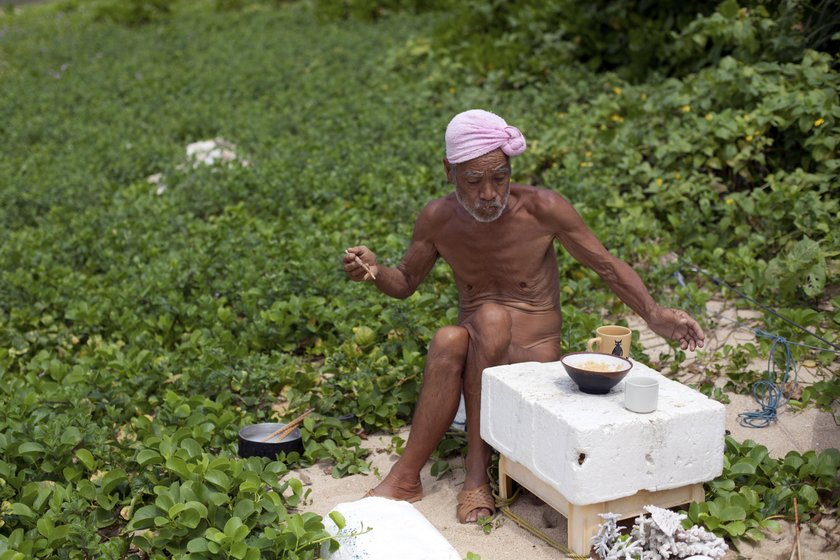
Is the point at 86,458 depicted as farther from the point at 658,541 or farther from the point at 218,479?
the point at 658,541

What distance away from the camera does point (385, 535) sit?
331cm

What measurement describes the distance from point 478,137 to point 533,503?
4.93 ft

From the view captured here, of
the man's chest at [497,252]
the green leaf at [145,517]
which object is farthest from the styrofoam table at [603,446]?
the green leaf at [145,517]

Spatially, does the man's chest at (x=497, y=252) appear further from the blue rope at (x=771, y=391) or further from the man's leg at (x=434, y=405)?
the blue rope at (x=771, y=391)

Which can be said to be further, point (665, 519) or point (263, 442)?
point (263, 442)

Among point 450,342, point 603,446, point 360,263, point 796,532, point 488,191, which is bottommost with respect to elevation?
point 796,532

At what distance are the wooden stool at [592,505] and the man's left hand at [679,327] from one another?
55 centimetres

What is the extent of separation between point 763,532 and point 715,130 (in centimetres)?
384

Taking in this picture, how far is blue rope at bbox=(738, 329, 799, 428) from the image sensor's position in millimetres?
4188

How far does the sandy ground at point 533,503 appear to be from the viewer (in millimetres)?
3395

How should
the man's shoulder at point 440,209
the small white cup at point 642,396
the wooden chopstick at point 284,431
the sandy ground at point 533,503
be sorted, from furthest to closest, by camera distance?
the wooden chopstick at point 284,431 < the man's shoulder at point 440,209 < the sandy ground at point 533,503 < the small white cup at point 642,396

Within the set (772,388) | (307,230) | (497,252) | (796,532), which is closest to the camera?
(796,532)

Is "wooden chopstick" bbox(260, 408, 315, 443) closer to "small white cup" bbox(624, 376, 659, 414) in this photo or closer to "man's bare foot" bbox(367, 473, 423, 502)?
"man's bare foot" bbox(367, 473, 423, 502)

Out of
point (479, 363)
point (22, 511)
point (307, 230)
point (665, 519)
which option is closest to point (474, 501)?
point (479, 363)
